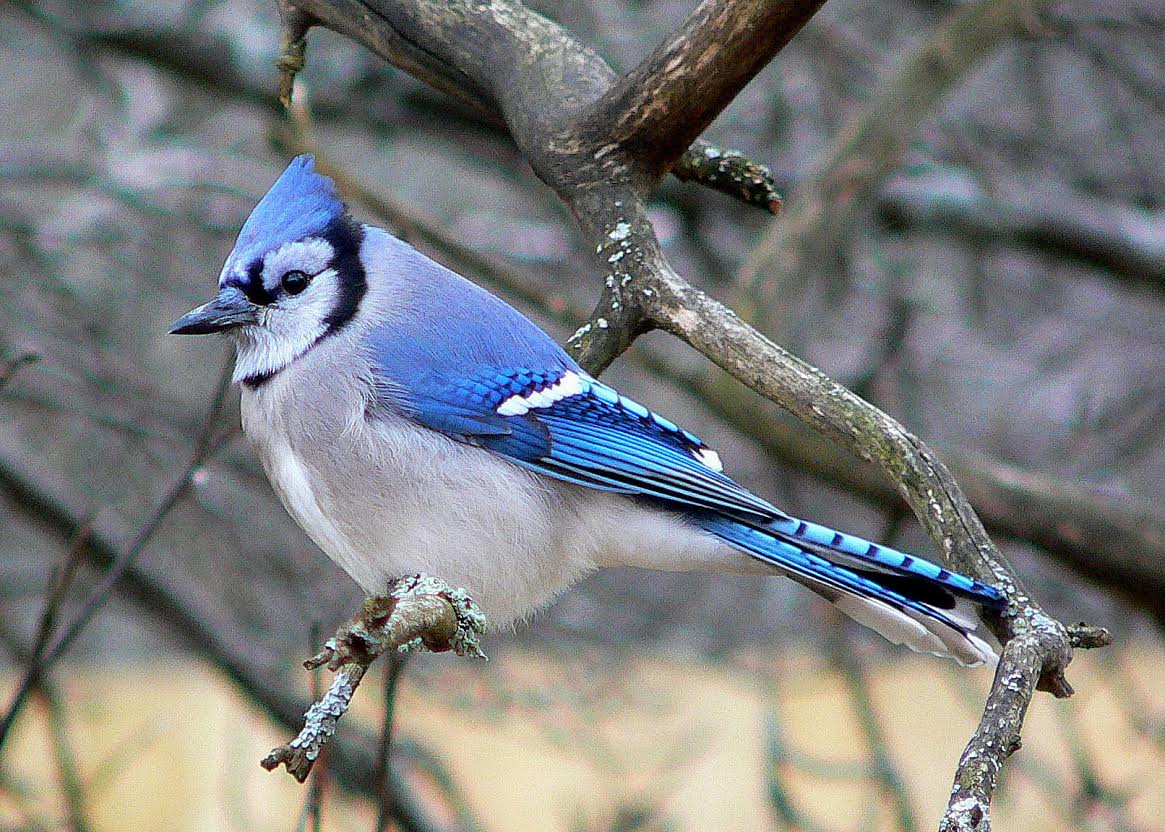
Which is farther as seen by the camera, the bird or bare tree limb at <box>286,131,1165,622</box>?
bare tree limb at <box>286,131,1165,622</box>

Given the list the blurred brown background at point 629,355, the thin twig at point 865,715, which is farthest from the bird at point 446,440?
the thin twig at point 865,715

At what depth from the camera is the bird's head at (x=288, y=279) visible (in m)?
1.75

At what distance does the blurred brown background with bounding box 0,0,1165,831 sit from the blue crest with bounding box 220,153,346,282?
41.9 inches

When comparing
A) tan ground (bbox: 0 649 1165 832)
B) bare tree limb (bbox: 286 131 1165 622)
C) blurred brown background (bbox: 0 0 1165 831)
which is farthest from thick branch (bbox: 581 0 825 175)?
tan ground (bbox: 0 649 1165 832)

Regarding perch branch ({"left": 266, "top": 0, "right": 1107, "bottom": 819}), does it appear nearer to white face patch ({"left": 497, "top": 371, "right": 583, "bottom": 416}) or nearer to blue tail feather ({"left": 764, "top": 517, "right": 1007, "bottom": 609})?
blue tail feather ({"left": 764, "top": 517, "right": 1007, "bottom": 609})

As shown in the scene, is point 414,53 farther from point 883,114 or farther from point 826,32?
point 826,32

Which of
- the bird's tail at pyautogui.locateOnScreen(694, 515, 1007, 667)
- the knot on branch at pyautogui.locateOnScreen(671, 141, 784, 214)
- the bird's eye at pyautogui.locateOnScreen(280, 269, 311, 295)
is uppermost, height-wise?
the knot on branch at pyautogui.locateOnScreen(671, 141, 784, 214)

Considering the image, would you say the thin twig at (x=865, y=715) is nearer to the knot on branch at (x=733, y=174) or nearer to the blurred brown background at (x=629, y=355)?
the blurred brown background at (x=629, y=355)

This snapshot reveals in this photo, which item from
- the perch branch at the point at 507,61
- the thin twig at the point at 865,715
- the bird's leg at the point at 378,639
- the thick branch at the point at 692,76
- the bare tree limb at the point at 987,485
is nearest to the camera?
the bird's leg at the point at 378,639

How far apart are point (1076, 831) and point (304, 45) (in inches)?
102

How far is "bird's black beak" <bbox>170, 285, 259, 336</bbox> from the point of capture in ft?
5.86

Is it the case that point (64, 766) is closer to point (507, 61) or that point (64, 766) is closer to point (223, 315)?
point (223, 315)

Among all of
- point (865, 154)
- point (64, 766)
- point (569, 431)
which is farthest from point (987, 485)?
point (64, 766)

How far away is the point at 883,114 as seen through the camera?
288 centimetres
